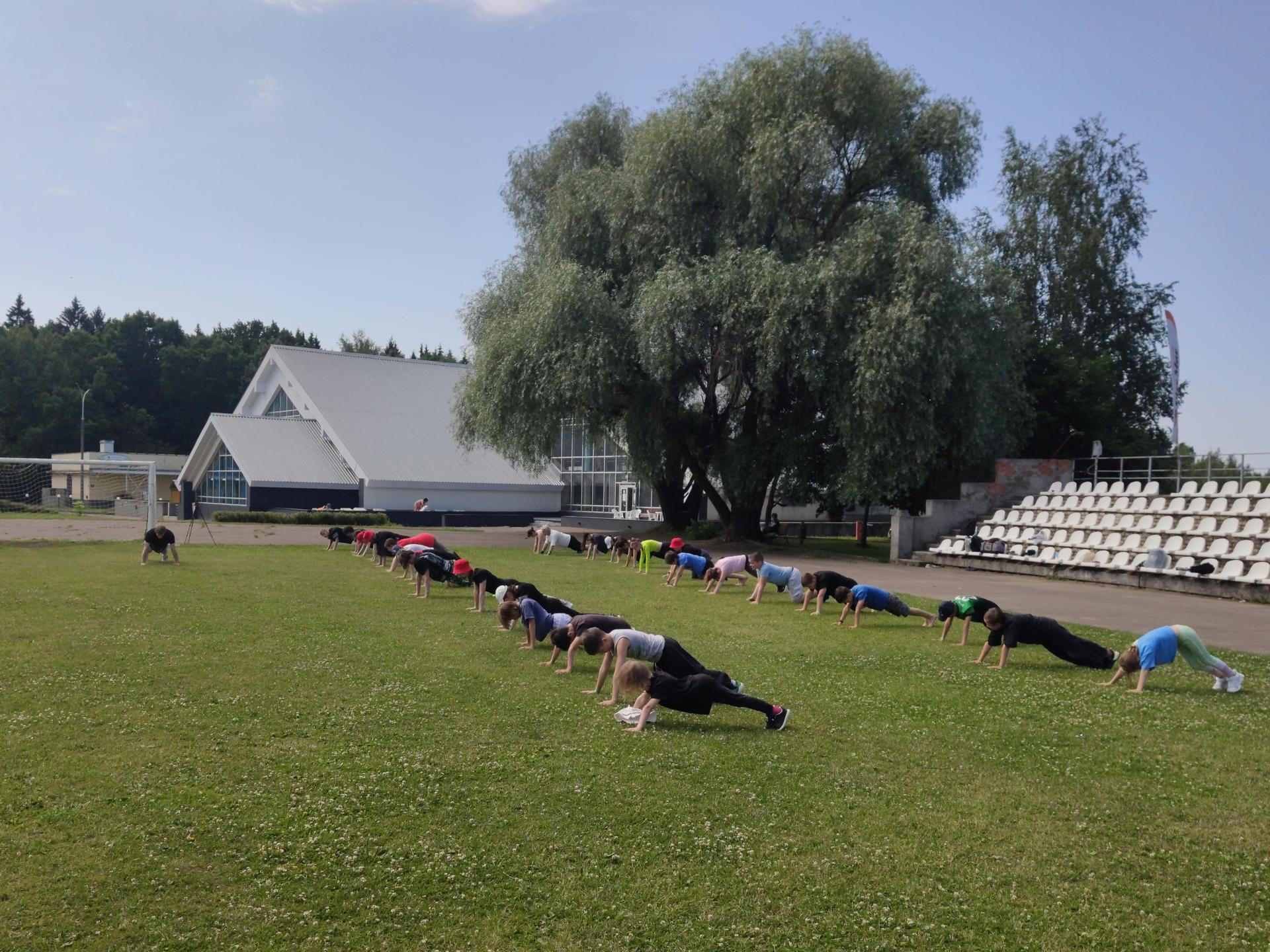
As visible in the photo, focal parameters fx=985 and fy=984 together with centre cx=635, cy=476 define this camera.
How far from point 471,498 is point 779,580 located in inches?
1484

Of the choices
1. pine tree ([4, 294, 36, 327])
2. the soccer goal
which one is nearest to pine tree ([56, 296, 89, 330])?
pine tree ([4, 294, 36, 327])

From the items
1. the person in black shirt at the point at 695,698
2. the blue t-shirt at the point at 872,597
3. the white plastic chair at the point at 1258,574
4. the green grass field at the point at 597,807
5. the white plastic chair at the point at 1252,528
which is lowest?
the green grass field at the point at 597,807

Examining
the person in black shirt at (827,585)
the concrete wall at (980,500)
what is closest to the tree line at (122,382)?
the concrete wall at (980,500)

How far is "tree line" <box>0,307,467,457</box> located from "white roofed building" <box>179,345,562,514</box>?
3570 cm

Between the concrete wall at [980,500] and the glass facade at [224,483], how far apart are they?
1380 inches

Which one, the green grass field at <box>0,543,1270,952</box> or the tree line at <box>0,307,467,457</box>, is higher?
the tree line at <box>0,307,467,457</box>

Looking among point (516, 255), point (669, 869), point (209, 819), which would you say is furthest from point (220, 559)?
point (669, 869)

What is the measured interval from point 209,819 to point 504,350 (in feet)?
94.8

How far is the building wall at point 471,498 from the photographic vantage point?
172ft

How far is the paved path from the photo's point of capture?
17.7m

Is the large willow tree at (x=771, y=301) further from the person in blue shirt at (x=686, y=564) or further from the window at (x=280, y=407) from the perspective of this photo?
the window at (x=280, y=407)

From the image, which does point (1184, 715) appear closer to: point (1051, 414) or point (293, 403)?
point (1051, 414)

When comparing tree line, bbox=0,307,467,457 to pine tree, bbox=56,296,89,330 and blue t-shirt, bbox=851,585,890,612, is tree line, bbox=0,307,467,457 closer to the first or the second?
pine tree, bbox=56,296,89,330

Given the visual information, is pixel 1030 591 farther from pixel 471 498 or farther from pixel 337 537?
pixel 471 498
